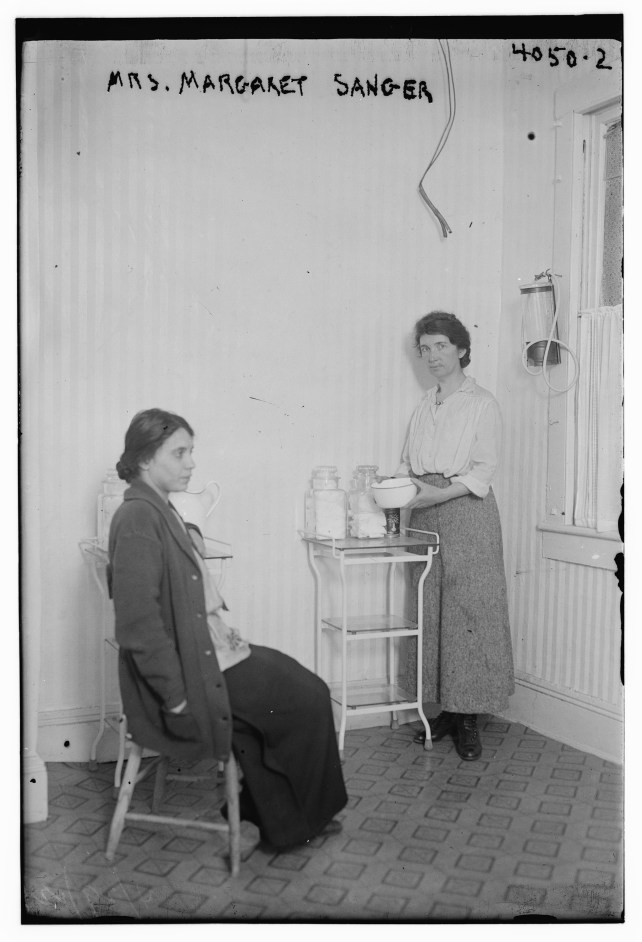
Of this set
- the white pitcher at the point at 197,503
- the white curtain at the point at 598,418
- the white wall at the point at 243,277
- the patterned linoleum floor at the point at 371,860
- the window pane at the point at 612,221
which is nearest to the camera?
the patterned linoleum floor at the point at 371,860

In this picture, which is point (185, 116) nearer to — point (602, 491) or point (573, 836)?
point (602, 491)

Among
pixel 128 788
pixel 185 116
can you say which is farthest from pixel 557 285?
pixel 128 788

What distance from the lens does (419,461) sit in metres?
3.11

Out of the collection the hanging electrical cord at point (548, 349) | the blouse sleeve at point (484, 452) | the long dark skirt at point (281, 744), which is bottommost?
the long dark skirt at point (281, 744)

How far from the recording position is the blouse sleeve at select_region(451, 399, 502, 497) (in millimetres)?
3037

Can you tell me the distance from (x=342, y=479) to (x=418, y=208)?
3.11ft

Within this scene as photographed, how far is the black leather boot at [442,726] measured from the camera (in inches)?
123

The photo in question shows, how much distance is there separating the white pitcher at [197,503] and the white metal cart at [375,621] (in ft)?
1.24

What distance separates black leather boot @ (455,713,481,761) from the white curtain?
0.77m

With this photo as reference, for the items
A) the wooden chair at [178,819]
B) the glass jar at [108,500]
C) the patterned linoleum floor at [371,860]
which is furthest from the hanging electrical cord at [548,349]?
the wooden chair at [178,819]

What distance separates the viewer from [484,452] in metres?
3.05

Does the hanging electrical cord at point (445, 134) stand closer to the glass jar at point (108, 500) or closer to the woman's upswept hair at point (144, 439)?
the woman's upswept hair at point (144, 439)

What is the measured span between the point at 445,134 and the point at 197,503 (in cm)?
138

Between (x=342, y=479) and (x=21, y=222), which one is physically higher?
(x=21, y=222)
